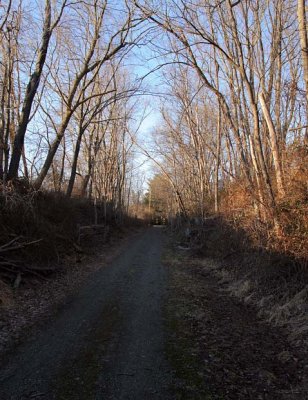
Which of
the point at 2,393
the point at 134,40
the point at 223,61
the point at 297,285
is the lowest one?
the point at 2,393

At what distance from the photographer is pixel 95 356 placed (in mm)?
5070

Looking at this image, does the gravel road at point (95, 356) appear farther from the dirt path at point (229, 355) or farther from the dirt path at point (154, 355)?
the dirt path at point (229, 355)

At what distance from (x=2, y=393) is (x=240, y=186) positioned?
8717 millimetres

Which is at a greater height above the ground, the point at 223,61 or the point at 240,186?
the point at 223,61

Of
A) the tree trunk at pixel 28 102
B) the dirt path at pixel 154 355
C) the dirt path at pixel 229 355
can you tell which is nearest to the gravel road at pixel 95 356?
the dirt path at pixel 154 355

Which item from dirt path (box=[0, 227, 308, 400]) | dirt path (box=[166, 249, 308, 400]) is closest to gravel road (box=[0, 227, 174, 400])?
dirt path (box=[0, 227, 308, 400])

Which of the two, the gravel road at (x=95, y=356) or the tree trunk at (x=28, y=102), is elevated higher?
the tree trunk at (x=28, y=102)

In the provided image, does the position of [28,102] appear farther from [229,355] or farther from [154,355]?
[229,355]

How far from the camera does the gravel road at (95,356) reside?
409 cm

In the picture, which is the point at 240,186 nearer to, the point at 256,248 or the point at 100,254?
the point at 256,248

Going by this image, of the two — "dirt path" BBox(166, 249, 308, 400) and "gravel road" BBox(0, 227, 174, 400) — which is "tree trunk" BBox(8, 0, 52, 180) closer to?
"gravel road" BBox(0, 227, 174, 400)

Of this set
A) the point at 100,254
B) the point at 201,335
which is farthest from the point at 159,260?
the point at 201,335

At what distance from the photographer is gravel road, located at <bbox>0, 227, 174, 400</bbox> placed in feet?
13.4

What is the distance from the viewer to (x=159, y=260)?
53.2 feet
